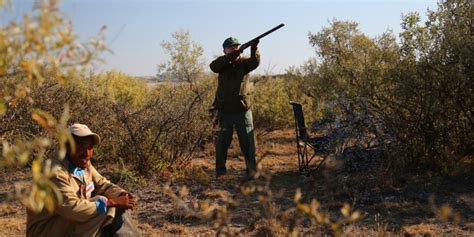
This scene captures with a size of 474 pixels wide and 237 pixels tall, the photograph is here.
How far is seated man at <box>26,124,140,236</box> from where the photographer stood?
123 inches

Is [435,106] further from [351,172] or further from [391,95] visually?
[351,172]

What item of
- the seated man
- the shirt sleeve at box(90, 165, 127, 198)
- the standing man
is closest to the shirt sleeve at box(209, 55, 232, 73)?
the standing man

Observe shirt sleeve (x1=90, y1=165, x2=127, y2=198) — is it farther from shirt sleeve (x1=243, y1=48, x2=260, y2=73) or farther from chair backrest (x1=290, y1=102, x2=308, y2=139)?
chair backrest (x1=290, y1=102, x2=308, y2=139)

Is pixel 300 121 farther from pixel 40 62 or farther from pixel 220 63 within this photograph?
A: pixel 40 62

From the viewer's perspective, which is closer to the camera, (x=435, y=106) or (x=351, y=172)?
A: (x=435, y=106)

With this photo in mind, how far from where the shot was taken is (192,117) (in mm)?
6836

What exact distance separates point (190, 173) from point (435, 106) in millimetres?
3150

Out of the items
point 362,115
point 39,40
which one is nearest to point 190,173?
point 362,115

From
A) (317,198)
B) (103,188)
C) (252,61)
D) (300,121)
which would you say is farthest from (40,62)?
(300,121)

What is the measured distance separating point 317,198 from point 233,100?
5.58 feet

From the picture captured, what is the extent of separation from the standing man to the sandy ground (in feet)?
1.49

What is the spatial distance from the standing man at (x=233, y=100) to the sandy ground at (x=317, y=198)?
45 cm

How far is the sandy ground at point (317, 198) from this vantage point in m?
4.48

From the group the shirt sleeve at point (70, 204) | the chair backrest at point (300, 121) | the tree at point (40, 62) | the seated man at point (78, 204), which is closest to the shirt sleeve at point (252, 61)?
the chair backrest at point (300, 121)
